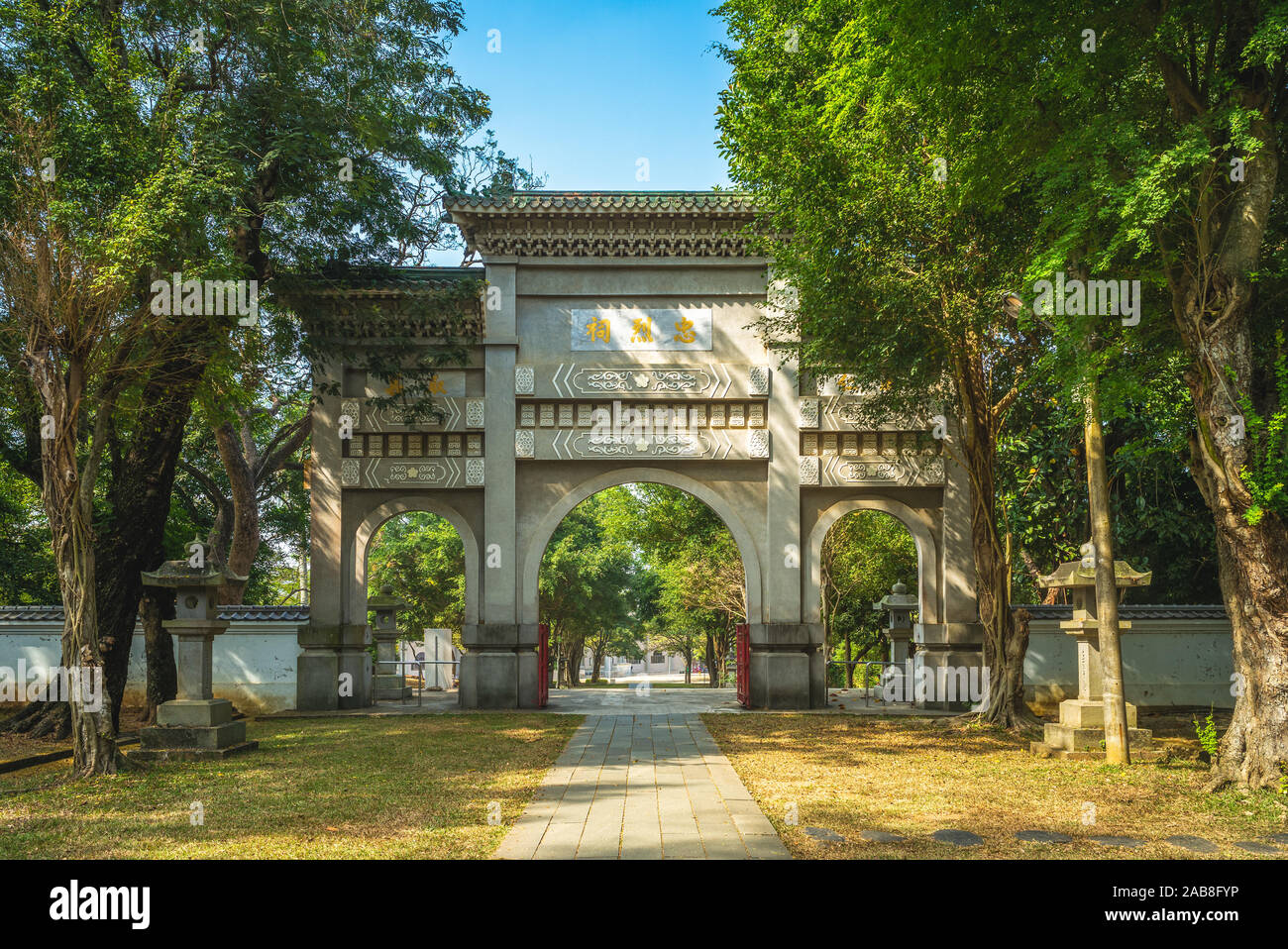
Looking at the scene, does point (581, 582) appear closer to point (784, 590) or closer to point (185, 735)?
point (784, 590)

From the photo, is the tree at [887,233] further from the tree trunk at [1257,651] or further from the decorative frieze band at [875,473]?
the tree trunk at [1257,651]

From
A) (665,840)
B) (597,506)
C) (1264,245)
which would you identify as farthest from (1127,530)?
(597,506)

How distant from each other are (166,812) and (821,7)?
9032mm

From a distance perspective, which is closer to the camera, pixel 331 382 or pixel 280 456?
pixel 331 382

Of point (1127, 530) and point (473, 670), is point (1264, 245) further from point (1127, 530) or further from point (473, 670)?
point (473, 670)

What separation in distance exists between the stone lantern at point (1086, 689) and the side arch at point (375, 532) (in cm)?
789

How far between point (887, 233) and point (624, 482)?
214 inches

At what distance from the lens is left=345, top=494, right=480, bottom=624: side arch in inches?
530

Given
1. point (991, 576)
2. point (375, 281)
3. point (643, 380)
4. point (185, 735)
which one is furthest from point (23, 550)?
point (991, 576)

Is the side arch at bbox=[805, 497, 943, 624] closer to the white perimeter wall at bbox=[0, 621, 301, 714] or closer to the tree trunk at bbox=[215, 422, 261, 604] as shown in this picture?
the white perimeter wall at bbox=[0, 621, 301, 714]

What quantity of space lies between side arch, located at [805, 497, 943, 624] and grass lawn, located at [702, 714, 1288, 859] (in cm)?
325

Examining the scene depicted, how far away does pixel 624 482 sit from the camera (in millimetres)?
13570

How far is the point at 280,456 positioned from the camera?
60.0ft

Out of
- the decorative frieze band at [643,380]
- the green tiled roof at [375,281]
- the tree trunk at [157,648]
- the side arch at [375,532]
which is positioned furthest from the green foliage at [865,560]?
the tree trunk at [157,648]
